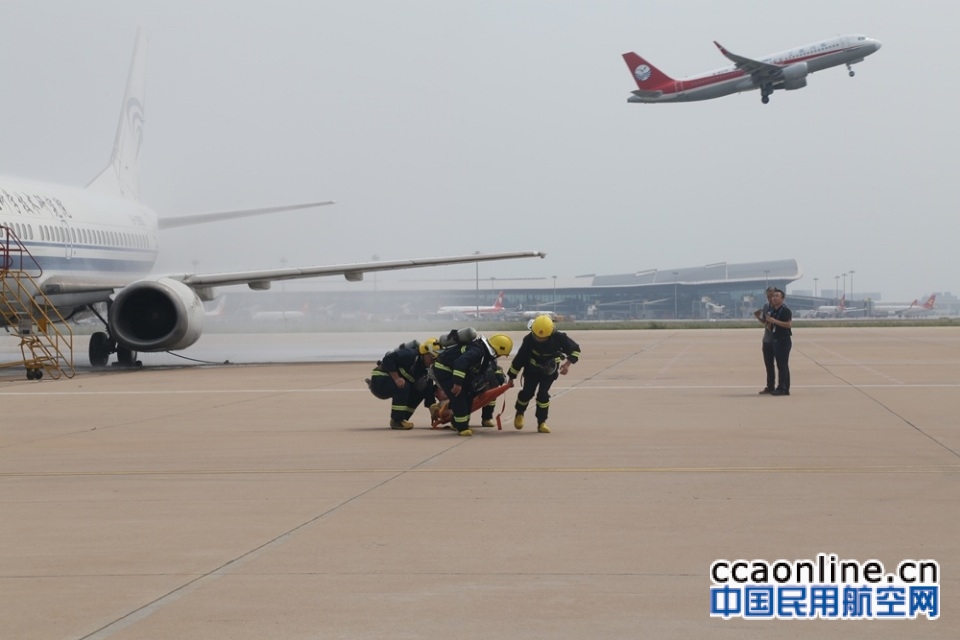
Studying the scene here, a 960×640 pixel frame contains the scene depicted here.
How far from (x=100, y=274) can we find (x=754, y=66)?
40.5m

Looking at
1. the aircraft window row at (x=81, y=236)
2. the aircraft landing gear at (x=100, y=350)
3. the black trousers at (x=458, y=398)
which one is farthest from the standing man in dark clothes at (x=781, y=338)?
the aircraft landing gear at (x=100, y=350)

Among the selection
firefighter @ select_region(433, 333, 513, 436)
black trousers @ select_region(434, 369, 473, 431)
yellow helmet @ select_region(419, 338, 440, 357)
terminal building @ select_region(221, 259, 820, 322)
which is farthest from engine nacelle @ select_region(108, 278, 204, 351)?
terminal building @ select_region(221, 259, 820, 322)

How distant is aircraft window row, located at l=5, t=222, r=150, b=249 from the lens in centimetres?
2683

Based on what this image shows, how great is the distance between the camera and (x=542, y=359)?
14.2 m

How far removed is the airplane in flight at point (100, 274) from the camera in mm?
26750

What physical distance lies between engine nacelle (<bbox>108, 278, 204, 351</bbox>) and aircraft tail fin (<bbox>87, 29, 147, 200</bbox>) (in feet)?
28.0

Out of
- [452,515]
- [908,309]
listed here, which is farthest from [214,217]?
[908,309]

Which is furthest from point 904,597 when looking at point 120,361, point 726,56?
point 726,56

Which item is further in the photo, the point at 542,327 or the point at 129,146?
the point at 129,146

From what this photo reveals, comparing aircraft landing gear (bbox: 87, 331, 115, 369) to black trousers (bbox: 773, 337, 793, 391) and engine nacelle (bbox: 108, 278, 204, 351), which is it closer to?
engine nacelle (bbox: 108, 278, 204, 351)

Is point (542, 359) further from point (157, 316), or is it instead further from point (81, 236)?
point (81, 236)

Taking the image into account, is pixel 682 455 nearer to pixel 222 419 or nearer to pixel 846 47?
pixel 222 419

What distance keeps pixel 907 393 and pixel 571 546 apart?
13.2 metres

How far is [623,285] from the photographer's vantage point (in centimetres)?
16825
